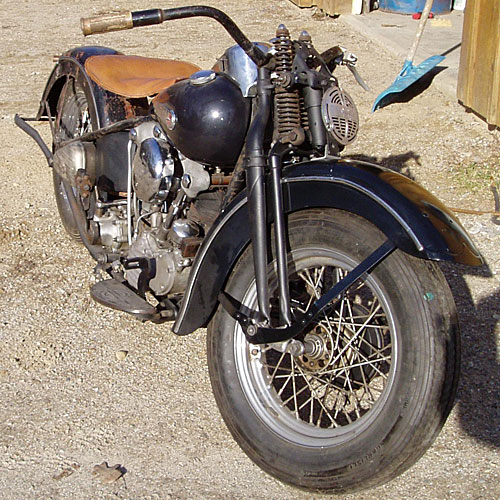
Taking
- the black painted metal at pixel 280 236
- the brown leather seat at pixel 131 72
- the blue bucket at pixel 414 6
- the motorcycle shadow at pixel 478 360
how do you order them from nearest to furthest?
the black painted metal at pixel 280 236, the motorcycle shadow at pixel 478 360, the brown leather seat at pixel 131 72, the blue bucket at pixel 414 6

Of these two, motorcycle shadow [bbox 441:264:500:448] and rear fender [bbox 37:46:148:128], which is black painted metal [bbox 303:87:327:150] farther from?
rear fender [bbox 37:46:148:128]

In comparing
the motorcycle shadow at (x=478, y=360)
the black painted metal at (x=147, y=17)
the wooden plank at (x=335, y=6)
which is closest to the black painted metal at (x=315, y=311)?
the motorcycle shadow at (x=478, y=360)

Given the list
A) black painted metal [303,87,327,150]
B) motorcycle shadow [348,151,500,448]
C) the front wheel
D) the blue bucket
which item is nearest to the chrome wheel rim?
the front wheel

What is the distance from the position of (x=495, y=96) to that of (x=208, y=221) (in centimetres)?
355

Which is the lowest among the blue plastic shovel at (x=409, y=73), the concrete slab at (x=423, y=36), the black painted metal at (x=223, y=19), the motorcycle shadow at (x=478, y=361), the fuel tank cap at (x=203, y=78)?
the motorcycle shadow at (x=478, y=361)

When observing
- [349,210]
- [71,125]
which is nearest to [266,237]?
[349,210]

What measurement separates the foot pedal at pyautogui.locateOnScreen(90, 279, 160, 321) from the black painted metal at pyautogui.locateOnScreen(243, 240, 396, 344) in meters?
0.70

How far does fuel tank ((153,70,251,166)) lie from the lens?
305 centimetres

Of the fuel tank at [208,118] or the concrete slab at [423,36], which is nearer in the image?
the fuel tank at [208,118]

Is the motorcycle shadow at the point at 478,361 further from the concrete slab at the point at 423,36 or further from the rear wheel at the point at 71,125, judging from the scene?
the concrete slab at the point at 423,36

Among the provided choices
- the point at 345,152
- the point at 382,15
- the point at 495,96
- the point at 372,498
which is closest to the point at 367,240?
the point at 372,498

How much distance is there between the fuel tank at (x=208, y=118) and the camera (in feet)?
10.00

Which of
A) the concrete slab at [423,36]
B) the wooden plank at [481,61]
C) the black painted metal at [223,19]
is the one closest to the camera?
the black painted metal at [223,19]

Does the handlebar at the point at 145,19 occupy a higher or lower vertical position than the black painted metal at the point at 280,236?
higher
